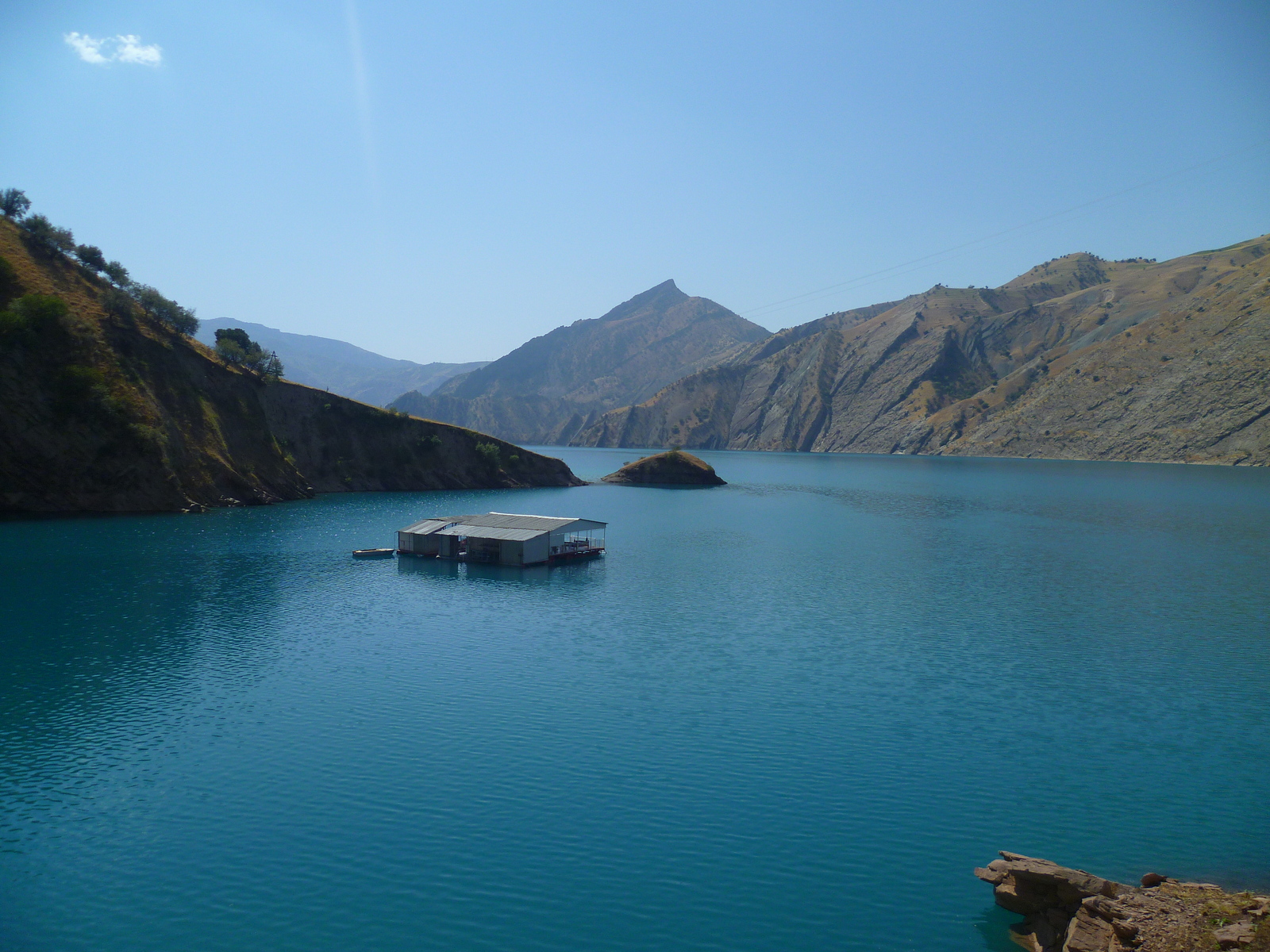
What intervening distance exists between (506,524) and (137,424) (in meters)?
44.2

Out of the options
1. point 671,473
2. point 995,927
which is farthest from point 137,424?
point 671,473

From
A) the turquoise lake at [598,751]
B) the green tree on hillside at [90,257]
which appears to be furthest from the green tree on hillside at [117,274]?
the turquoise lake at [598,751]

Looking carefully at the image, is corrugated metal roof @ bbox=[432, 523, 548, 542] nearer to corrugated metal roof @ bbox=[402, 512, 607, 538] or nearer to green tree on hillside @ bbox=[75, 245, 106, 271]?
corrugated metal roof @ bbox=[402, 512, 607, 538]

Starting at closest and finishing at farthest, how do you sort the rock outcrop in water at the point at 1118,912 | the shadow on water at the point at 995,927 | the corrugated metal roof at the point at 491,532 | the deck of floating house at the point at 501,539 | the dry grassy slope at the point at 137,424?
the rock outcrop in water at the point at 1118,912 < the shadow on water at the point at 995,927 < the corrugated metal roof at the point at 491,532 < the deck of floating house at the point at 501,539 < the dry grassy slope at the point at 137,424

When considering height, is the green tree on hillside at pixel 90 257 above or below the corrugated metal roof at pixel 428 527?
above

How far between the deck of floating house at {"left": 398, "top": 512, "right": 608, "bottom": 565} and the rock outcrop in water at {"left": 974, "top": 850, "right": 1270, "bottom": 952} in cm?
5203

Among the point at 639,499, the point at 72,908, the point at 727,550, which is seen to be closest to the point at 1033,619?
the point at 727,550

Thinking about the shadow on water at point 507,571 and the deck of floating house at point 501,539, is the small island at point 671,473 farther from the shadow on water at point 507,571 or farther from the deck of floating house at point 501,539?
the shadow on water at point 507,571

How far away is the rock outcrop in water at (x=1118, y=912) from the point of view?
16.0 meters

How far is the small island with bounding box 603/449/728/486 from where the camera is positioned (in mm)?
156625

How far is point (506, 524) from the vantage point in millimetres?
72000

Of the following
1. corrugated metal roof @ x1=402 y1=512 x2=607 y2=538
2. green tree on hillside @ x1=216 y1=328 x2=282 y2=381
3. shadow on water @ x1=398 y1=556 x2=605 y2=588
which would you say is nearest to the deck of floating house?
corrugated metal roof @ x1=402 y1=512 x2=607 y2=538

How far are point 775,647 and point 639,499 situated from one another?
87.5m

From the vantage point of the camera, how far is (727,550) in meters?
76.6
